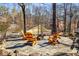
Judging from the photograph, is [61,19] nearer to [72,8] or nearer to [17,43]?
[72,8]

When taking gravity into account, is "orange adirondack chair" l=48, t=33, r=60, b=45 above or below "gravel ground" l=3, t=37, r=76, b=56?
above

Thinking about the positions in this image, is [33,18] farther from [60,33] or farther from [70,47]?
[70,47]

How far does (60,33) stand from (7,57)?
1.46 feet

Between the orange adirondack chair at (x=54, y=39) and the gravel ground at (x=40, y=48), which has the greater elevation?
the orange adirondack chair at (x=54, y=39)

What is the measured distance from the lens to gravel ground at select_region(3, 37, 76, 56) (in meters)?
1.43

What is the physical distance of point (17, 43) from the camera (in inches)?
56.5

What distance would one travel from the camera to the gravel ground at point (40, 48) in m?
1.43

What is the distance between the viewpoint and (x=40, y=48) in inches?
56.3

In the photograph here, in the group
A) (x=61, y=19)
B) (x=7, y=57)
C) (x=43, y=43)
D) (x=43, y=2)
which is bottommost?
(x=7, y=57)

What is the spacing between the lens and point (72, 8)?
1437 mm

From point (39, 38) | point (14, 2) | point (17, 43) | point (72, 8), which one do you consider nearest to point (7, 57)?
point (17, 43)

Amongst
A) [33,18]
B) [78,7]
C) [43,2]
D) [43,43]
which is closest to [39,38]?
[43,43]

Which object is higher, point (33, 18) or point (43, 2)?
point (43, 2)

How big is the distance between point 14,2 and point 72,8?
45 cm
